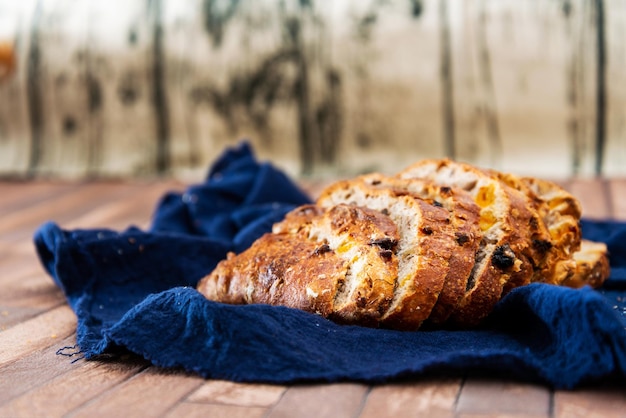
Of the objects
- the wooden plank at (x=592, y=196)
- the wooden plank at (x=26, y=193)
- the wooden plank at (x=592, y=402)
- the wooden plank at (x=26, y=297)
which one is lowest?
the wooden plank at (x=592, y=196)

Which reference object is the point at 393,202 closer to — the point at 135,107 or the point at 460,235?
the point at 460,235

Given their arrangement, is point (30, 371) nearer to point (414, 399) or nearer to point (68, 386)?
point (68, 386)

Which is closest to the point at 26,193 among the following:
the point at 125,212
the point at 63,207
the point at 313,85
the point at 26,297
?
the point at 63,207

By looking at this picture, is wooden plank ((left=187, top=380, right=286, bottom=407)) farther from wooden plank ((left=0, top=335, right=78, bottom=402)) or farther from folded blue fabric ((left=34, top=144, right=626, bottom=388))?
wooden plank ((left=0, top=335, right=78, bottom=402))

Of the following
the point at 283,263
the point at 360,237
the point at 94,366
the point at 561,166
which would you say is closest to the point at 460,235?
the point at 360,237

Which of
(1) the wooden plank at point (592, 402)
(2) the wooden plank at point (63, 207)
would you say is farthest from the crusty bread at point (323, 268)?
(2) the wooden plank at point (63, 207)

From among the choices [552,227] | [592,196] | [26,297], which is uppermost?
[552,227]

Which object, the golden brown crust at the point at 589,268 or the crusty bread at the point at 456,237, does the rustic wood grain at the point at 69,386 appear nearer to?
the crusty bread at the point at 456,237
